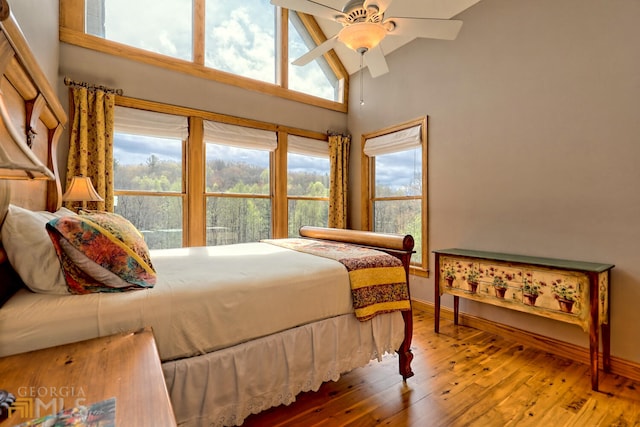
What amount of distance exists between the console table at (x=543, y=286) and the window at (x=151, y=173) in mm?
2865

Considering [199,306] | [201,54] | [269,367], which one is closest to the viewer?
[199,306]

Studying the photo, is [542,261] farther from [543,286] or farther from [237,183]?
[237,183]

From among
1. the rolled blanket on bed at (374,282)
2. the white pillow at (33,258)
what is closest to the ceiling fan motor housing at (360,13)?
the rolled blanket on bed at (374,282)

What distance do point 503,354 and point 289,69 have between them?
158 inches

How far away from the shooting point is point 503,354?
2.43m

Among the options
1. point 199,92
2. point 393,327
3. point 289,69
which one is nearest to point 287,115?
point 289,69

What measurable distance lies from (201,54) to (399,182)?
2.79 meters

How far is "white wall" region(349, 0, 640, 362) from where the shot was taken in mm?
2145

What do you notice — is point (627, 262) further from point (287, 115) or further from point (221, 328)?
point (287, 115)

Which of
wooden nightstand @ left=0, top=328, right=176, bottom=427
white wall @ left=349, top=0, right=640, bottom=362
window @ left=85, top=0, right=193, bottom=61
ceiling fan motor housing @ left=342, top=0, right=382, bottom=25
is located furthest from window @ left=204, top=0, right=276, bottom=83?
wooden nightstand @ left=0, top=328, right=176, bottom=427

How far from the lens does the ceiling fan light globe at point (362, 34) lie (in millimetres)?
1933

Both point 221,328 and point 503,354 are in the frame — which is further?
point 503,354

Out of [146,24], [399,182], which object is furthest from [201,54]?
[399,182]

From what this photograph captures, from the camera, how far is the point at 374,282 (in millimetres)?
1846
